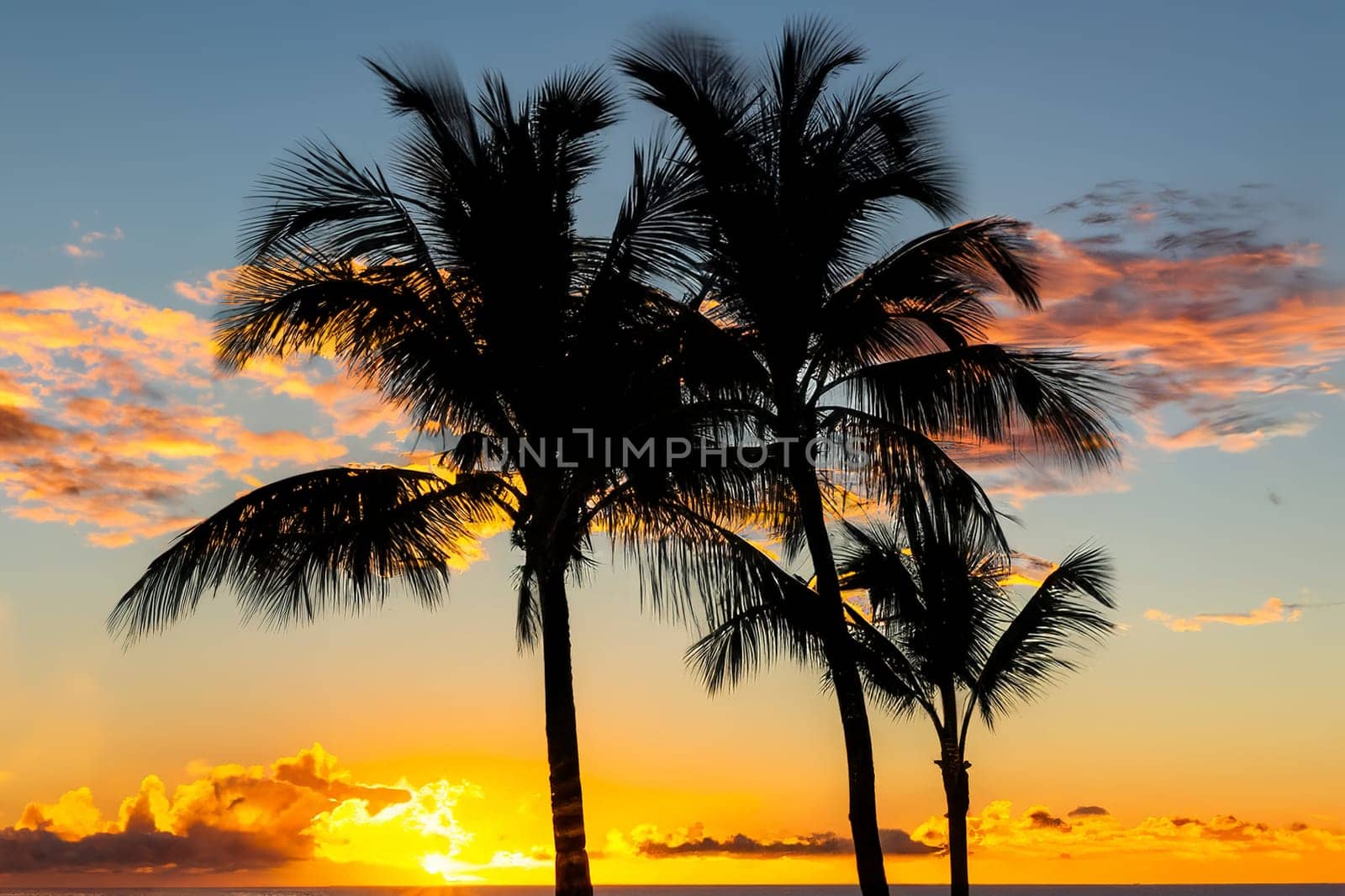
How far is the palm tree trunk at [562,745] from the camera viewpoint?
1352cm

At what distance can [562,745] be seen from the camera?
1385 centimetres

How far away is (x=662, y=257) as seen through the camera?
586 inches

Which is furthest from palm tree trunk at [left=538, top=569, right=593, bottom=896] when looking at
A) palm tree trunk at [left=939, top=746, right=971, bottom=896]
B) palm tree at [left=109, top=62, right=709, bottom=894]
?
palm tree trunk at [left=939, top=746, right=971, bottom=896]

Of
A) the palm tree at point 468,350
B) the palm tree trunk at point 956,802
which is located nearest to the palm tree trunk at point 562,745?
the palm tree at point 468,350

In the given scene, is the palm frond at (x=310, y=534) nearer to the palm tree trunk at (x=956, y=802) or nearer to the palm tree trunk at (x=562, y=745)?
the palm tree trunk at (x=562, y=745)

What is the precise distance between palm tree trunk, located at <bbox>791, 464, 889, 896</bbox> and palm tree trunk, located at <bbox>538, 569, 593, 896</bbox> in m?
3.16

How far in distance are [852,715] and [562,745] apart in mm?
3711

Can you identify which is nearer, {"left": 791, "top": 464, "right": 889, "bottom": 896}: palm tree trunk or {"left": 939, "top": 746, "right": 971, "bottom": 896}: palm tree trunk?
{"left": 791, "top": 464, "right": 889, "bottom": 896}: palm tree trunk

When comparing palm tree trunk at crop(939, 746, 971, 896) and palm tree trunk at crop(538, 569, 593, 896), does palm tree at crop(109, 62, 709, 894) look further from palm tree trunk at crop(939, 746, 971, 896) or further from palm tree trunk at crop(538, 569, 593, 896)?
palm tree trunk at crop(939, 746, 971, 896)

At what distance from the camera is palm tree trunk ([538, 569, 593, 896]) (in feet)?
44.4

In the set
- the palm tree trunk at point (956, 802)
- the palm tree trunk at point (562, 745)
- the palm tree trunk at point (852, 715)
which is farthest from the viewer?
the palm tree trunk at point (956, 802)

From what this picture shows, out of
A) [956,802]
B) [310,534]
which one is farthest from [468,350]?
[956,802]

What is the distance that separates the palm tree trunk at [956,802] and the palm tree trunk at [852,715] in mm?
4440

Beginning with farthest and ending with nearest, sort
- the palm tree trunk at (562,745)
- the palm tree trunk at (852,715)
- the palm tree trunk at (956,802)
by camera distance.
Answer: the palm tree trunk at (956,802) < the palm tree trunk at (852,715) < the palm tree trunk at (562,745)
